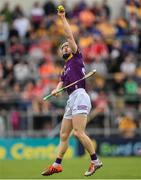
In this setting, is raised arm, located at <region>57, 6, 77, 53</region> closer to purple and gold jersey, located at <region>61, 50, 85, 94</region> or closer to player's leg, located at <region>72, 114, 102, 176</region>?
purple and gold jersey, located at <region>61, 50, 85, 94</region>

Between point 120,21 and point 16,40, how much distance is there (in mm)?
4319

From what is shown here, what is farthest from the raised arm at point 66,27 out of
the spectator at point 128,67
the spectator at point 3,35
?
the spectator at point 3,35

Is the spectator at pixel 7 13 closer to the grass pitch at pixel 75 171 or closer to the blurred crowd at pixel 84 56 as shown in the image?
the blurred crowd at pixel 84 56

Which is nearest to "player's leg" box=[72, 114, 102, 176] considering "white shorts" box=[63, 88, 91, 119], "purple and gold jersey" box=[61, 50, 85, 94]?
"white shorts" box=[63, 88, 91, 119]

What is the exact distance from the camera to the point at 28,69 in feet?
90.7

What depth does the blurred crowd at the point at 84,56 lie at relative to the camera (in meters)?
26.6

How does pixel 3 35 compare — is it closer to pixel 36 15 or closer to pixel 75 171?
pixel 36 15

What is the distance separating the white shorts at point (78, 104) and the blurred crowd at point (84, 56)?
1058cm

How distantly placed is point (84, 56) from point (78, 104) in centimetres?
1362

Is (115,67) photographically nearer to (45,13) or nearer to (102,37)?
(102,37)

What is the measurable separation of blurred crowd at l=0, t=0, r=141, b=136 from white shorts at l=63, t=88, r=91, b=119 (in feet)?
34.7

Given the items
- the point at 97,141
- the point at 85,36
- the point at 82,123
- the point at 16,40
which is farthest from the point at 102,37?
the point at 82,123

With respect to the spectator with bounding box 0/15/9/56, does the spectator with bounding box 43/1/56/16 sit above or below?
above

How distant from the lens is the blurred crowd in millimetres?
26609
